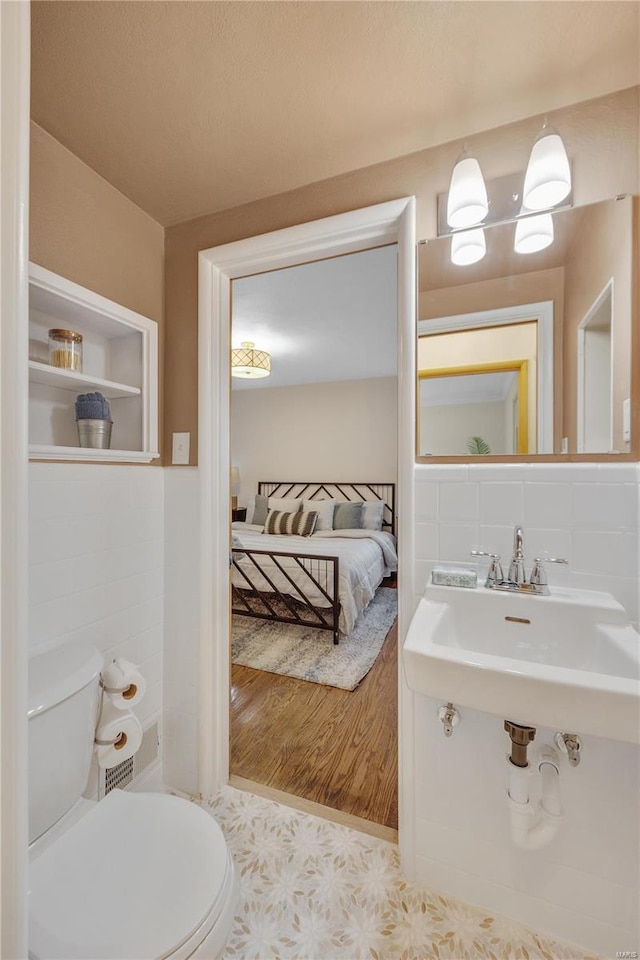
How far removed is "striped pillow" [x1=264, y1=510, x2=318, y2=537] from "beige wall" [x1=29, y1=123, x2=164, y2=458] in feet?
10.1

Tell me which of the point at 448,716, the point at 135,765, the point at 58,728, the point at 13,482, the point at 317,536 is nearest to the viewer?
the point at 13,482

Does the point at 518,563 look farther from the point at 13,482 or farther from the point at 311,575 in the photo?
the point at 311,575

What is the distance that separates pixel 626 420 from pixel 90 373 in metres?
1.67

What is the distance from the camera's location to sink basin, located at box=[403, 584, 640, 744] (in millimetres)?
728

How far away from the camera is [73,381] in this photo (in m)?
1.24

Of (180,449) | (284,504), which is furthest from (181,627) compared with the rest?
(284,504)

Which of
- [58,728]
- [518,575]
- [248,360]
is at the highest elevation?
[248,360]

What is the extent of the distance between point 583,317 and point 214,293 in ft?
4.08

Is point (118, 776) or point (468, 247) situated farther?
point (118, 776)

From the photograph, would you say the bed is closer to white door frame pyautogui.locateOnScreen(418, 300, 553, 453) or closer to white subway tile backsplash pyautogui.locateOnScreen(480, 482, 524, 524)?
white subway tile backsplash pyautogui.locateOnScreen(480, 482, 524, 524)

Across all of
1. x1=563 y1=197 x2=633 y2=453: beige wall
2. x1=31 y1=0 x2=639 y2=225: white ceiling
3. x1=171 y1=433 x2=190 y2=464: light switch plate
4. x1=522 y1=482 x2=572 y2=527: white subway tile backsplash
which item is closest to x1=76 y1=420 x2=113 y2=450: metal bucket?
x1=171 y1=433 x2=190 y2=464: light switch plate

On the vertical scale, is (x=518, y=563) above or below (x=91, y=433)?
below

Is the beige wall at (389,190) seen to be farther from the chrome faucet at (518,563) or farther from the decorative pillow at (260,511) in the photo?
the decorative pillow at (260,511)

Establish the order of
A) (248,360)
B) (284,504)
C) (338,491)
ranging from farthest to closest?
(338,491)
(284,504)
(248,360)
